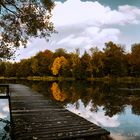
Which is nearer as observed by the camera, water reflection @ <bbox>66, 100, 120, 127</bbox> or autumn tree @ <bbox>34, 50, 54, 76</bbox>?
water reflection @ <bbox>66, 100, 120, 127</bbox>

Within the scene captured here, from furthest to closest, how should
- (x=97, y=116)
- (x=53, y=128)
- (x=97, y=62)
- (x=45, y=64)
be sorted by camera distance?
(x=45, y=64) → (x=97, y=62) → (x=97, y=116) → (x=53, y=128)

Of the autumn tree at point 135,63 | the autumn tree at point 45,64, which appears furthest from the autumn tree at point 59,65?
the autumn tree at point 135,63

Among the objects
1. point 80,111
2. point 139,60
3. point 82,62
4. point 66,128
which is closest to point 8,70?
point 82,62

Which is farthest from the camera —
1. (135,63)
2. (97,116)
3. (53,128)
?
(135,63)

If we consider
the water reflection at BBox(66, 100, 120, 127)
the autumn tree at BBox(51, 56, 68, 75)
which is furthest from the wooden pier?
the autumn tree at BBox(51, 56, 68, 75)

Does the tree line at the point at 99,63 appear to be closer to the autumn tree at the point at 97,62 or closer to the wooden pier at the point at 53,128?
the autumn tree at the point at 97,62

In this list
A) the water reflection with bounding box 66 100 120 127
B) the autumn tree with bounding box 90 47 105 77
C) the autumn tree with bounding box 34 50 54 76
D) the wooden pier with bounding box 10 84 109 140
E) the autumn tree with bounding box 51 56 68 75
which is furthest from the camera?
the autumn tree with bounding box 34 50 54 76

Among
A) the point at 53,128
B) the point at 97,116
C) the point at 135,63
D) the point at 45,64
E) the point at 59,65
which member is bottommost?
the point at 97,116

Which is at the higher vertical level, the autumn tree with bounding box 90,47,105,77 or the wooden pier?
the autumn tree with bounding box 90,47,105,77

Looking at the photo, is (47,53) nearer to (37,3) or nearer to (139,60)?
(139,60)

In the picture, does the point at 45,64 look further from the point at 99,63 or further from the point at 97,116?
the point at 97,116

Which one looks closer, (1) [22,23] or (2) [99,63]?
(1) [22,23]

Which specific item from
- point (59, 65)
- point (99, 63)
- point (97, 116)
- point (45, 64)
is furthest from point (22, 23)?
point (45, 64)

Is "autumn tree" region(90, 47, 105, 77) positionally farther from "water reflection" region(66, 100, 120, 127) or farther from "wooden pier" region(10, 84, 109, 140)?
"wooden pier" region(10, 84, 109, 140)
